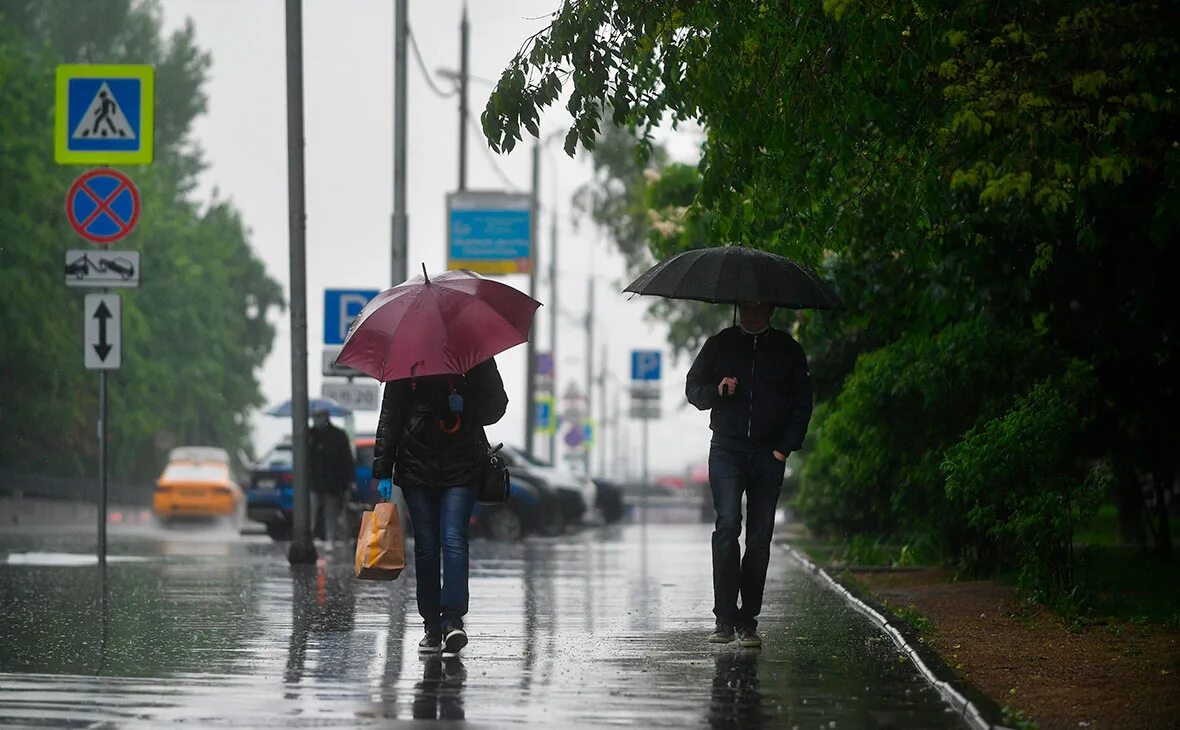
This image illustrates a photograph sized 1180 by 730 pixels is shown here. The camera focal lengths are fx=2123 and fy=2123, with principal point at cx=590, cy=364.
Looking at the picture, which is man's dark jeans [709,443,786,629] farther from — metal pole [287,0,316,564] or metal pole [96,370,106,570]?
metal pole [287,0,316,564]

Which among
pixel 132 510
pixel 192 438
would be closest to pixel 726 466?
pixel 132 510

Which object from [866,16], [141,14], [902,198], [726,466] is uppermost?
[141,14]

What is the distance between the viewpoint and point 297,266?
2081 centimetres

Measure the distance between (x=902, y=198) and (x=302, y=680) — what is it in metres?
4.66

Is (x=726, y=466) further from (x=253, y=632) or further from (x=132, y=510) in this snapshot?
(x=132, y=510)

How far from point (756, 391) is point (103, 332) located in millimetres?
8849

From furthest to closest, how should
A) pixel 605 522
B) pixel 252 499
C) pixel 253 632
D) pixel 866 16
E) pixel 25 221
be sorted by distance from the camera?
pixel 25 221
pixel 605 522
pixel 252 499
pixel 253 632
pixel 866 16

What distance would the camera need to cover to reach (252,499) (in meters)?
29.2

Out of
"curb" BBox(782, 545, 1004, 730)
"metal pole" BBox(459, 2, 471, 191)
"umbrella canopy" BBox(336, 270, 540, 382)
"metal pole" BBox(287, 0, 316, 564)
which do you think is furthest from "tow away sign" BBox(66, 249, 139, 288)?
"metal pole" BBox(459, 2, 471, 191)

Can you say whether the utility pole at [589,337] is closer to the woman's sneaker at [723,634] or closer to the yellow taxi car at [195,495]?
the yellow taxi car at [195,495]

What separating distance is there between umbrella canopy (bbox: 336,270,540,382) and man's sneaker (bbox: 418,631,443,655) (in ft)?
4.43

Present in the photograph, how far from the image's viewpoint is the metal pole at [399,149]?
2491cm

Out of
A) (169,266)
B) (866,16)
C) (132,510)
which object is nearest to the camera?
(866,16)

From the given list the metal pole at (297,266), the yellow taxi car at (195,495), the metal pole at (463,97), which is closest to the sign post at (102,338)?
the metal pole at (297,266)
